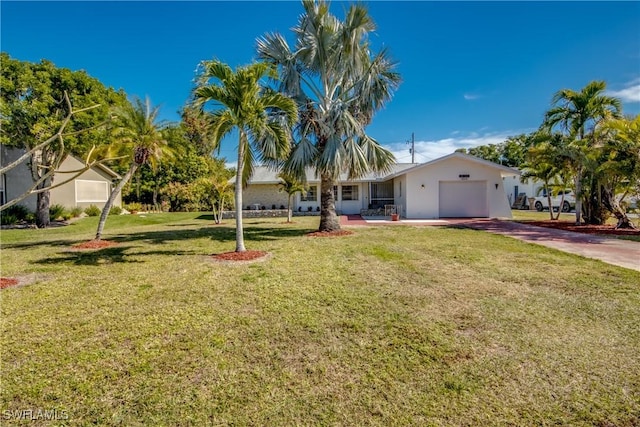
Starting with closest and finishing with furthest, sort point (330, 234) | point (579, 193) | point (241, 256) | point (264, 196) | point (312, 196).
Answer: point (241, 256)
point (330, 234)
point (579, 193)
point (312, 196)
point (264, 196)

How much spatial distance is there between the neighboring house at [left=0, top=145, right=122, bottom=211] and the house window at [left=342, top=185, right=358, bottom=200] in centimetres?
1532

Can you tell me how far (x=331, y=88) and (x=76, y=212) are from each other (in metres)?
20.3

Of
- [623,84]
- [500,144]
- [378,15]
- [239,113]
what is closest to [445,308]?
[239,113]

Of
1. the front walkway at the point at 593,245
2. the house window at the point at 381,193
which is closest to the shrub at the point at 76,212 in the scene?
the house window at the point at 381,193

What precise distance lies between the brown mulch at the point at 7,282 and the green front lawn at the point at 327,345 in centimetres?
38

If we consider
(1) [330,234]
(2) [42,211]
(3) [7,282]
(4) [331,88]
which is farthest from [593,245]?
(2) [42,211]

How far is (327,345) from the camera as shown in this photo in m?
3.77

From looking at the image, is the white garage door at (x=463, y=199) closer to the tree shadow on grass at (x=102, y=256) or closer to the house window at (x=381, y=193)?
the house window at (x=381, y=193)

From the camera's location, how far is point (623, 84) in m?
15.3

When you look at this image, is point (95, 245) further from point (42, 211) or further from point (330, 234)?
point (42, 211)

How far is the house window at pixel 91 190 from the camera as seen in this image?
23047 mm

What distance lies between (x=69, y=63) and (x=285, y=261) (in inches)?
724

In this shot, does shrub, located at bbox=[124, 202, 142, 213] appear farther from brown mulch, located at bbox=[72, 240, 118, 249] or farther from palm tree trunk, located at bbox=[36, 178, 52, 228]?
brown mulch, located at bbox=[72, 240, 118, 249]

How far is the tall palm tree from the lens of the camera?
1460cm
